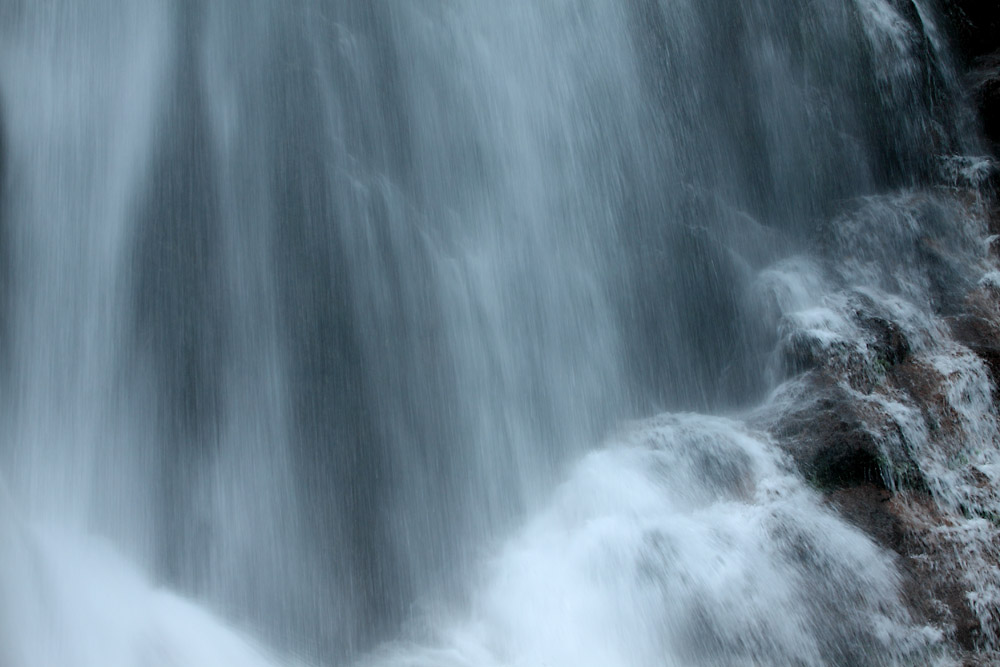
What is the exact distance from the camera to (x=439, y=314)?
10273 millimetres

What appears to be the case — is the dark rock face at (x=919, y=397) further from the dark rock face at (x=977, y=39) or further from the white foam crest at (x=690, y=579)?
the white foam crest at (x=690, y=579)

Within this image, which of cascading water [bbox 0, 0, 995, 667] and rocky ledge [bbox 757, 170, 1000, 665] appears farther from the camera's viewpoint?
cascading water [bbox 0, 0, 995, 667]

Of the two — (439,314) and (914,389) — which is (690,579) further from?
(439,314)

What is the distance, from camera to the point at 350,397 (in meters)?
9.92

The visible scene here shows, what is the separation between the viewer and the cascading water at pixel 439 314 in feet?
25.8

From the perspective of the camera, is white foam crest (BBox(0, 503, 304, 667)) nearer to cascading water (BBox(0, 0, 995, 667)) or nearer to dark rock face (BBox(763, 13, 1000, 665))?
cascading water (BBox(0, 0, 995, 667))

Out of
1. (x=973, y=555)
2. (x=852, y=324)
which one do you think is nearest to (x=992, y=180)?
(x=852, y=324)

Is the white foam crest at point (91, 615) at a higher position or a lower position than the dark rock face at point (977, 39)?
lower

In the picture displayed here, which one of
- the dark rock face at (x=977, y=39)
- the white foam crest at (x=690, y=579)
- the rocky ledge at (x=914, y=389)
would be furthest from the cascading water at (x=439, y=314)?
the dark rock face at (x=977, y=39)

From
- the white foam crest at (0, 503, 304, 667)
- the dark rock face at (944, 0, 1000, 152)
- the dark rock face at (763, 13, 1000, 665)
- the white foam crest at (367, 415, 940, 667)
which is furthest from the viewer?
the dark rock face at (944, 0, 1000, 152)

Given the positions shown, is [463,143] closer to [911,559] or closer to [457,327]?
[457,327]

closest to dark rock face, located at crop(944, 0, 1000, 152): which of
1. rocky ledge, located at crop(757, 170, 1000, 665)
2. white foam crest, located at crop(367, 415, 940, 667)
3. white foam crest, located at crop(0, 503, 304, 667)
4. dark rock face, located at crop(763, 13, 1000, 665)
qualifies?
dark rock face, located at crop(763, 13, 1000, 665)

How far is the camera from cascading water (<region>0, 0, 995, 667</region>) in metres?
7.86

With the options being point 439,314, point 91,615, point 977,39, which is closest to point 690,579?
point 439,314
